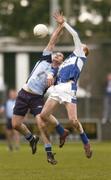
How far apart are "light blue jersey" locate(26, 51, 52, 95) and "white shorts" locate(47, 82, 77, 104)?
705 mm

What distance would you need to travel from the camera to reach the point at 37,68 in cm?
1959

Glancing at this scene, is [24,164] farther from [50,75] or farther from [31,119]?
[31,119]

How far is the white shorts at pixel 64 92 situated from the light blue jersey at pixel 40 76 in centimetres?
71

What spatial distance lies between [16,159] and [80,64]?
402 centimetres

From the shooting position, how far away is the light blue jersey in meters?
19.6

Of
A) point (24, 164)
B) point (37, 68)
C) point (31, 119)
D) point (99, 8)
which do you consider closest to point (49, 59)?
point (37, 68)

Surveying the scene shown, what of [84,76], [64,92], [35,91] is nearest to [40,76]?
[35,91]

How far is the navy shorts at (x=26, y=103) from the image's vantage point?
1973cm

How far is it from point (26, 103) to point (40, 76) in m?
0.61

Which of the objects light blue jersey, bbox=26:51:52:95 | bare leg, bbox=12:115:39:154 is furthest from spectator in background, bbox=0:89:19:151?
light blue jersey, bbox=26:51:52:95

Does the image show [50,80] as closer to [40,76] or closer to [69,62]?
[69,62]

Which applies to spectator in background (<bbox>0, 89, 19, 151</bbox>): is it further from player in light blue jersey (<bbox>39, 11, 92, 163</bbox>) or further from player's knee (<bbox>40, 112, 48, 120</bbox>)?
player in light blue jersey (<bbox>39, 11, 92, 163</bbox>)

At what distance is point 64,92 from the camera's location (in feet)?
61.8

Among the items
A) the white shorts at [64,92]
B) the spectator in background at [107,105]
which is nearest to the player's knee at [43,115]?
the white shorts at [64,92]
